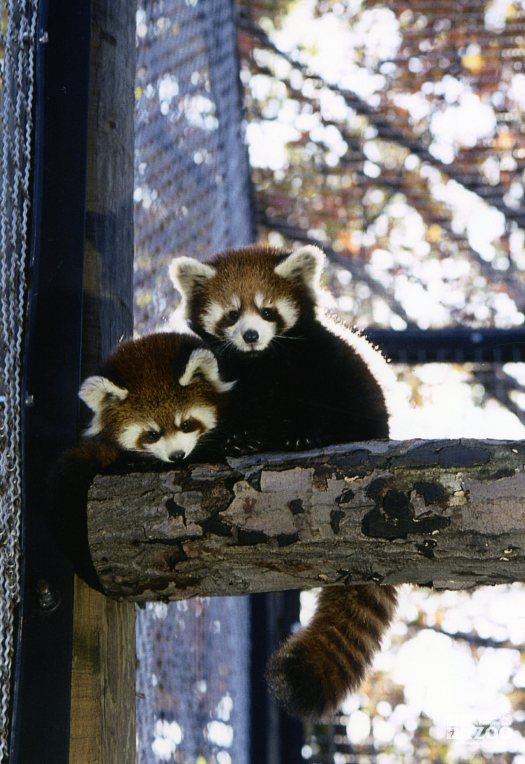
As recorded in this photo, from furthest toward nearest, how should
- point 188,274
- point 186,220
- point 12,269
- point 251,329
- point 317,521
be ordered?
1. point 186,220
2. point 188,274
3. point 251,329
4. point 12,269
5. point 317,521

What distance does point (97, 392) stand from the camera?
2035 millimetres

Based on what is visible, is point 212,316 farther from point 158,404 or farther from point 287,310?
point 158,404

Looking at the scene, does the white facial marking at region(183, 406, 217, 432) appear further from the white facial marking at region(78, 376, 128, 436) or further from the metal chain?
the metal chain

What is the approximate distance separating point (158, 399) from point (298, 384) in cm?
38

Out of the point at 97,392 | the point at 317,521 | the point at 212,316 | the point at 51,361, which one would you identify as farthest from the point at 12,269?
the point at 212,316

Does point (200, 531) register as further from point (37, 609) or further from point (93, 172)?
point (93, 172)

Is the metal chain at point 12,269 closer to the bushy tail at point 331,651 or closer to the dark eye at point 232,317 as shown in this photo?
the bushy tail at point 331,651

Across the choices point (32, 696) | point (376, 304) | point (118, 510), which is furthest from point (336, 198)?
point (32, 696)

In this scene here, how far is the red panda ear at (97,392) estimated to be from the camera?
1981 millimetres

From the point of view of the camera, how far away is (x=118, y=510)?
1746 mm

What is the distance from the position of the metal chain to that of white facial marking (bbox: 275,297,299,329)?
991 millimetres

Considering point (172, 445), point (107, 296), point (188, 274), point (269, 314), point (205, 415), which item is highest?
point (188, 274)

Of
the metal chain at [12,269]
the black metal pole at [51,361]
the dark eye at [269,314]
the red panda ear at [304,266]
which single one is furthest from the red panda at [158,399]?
the red panda ear at [304,266]

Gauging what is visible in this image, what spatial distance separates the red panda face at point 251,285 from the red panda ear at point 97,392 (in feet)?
1.91
